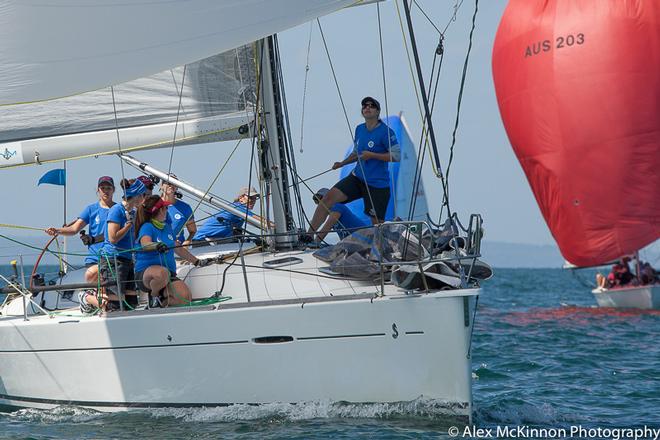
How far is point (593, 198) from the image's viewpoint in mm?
22312

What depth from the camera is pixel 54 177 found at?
10.3 metres

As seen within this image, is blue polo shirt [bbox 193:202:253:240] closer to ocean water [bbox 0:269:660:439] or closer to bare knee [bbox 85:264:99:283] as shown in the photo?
bare knee [bbox 85:264:99:283]

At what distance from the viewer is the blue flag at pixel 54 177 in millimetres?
10250

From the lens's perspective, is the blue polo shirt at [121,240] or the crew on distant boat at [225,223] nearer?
the blue polo shirt at [121,240]

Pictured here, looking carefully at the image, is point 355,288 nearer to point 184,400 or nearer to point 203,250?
point 184,400

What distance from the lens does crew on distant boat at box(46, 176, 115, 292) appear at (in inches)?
370

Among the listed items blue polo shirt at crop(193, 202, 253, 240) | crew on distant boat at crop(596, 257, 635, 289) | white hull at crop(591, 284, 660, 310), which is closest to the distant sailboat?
Result: white hull at crop(591, 284, 660, 310)

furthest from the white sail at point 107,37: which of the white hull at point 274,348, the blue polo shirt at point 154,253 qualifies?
the white hull at point 274,348

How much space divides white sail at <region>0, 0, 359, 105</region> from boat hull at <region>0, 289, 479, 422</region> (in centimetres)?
185

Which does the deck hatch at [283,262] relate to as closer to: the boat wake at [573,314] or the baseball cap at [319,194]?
the baseball cap at [319,194]

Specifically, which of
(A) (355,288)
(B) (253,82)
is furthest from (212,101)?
(A) (355,288)

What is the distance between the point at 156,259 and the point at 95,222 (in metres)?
1.79

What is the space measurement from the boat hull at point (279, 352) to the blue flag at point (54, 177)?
2.42m

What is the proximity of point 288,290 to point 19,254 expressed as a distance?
104 inches
